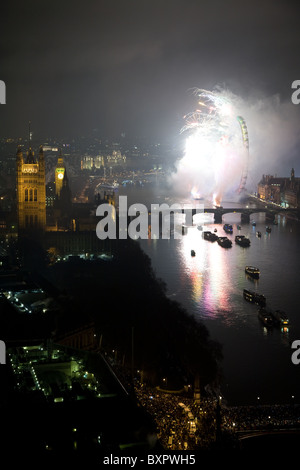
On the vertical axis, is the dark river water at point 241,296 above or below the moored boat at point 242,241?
below

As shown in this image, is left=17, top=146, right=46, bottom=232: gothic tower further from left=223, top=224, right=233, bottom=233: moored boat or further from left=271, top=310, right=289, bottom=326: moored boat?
left=223, top=224, right=233, bottom=233: moored boat

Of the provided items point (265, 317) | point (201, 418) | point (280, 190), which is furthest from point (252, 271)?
point (280, 190)

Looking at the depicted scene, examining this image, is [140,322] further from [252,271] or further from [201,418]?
[252,271]

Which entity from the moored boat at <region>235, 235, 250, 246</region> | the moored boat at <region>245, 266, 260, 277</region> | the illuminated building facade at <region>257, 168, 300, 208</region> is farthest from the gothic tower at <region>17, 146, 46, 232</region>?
the illuminated building facade at <region>257, 168, 300, 208</region>

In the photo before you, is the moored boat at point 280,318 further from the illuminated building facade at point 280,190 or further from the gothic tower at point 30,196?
the illuminated building facade at point 280,190

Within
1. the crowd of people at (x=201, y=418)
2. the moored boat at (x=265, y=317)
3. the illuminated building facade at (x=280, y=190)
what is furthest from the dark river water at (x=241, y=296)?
the illuminated building facade at (x=280, y=190)

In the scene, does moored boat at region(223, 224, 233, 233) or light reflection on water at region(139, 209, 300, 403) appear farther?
moored boat at region(223, 224, 233, 233)

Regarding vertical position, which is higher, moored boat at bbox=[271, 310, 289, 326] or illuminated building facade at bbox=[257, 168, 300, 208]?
illuminated building facade at bbox=[257, 168, 300, 208]
